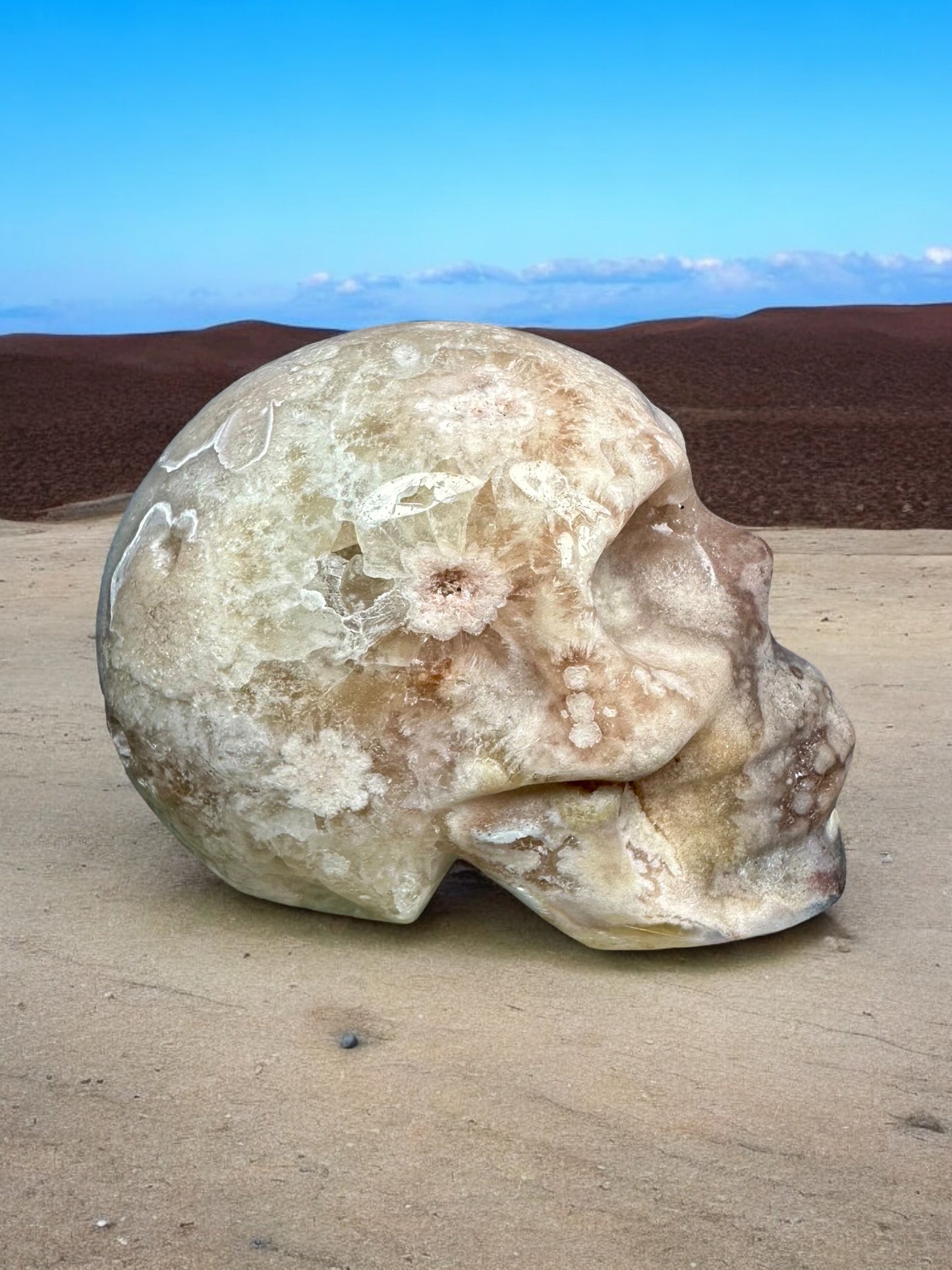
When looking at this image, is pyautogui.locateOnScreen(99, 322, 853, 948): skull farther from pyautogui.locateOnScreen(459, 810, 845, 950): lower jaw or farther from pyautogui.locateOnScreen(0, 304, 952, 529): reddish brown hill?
pyautogui.locateOnScreen(0, 304, 952, 529): reddish brown hill

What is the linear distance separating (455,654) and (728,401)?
17032 millimetres

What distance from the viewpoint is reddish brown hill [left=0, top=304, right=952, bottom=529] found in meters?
15.0

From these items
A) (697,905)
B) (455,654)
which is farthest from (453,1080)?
(455,654)

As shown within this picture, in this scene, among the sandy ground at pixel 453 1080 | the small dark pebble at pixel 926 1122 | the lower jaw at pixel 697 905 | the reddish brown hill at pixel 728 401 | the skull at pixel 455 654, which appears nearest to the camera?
the sandy ground at pixel 453 1080

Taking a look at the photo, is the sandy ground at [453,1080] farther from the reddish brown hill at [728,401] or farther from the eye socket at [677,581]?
the reddish brown hill at [728,401]

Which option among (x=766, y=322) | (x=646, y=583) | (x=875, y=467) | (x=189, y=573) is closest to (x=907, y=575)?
(x=875, y=467)

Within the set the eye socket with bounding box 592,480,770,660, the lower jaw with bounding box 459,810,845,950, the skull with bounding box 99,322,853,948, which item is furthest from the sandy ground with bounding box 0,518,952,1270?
the eye socket with bounding box 592,480,770,660

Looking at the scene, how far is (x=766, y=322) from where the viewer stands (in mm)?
25625

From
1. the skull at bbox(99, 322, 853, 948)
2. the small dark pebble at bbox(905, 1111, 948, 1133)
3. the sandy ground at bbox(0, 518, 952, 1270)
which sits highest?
the skull at bbox(99, 322, 853, 948)

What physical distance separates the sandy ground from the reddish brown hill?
1011 centimetres

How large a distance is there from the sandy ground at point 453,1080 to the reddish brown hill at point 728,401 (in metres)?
10.1

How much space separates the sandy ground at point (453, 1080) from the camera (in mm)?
2766

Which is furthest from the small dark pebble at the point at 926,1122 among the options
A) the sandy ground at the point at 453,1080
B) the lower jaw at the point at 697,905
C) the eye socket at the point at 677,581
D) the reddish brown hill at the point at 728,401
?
the reddish brown hill at the point at 728,401

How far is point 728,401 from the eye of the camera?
19.9 m
